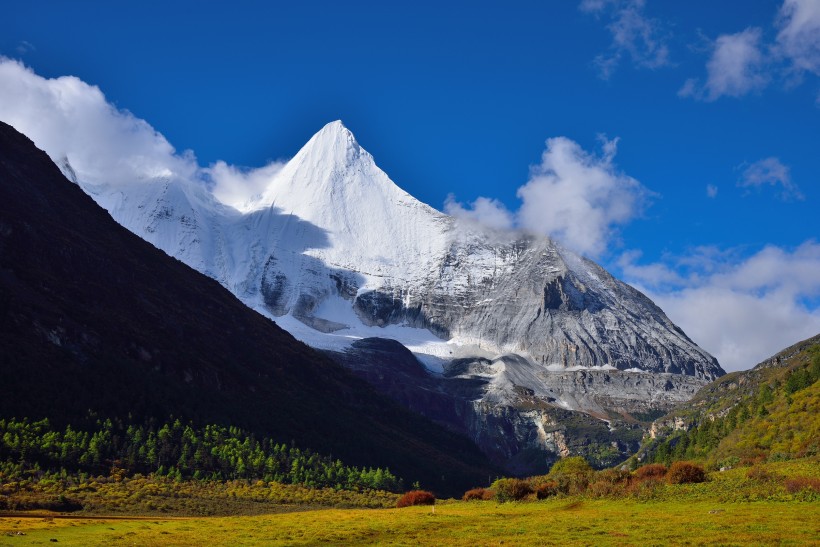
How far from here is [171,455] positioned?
14475cm

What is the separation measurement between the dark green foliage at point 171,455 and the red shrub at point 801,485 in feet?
300

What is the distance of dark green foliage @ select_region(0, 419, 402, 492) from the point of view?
124750 millimetres

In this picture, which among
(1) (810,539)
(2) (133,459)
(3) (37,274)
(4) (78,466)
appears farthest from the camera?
(3) (37,274)

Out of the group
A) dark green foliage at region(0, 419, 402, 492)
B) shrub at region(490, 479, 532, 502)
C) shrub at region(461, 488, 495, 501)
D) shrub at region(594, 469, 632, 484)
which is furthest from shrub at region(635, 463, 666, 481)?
dark green foliage at region(0, 419, 402, 492)

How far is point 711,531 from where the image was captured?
50000 mm

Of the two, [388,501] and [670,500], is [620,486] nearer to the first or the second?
[670,500]

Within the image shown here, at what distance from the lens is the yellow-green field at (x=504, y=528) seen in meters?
49.4

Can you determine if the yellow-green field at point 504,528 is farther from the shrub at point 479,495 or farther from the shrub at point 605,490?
the shrub at point 479,495

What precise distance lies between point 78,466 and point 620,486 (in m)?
82.9

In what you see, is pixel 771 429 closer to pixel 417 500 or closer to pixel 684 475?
pixel 684 475

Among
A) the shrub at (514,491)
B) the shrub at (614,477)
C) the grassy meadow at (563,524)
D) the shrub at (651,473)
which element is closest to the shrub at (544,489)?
the shrub at (514,491)

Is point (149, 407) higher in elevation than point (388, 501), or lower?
higher

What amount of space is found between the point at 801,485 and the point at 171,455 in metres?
107

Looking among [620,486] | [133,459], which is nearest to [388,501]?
[133,459]
